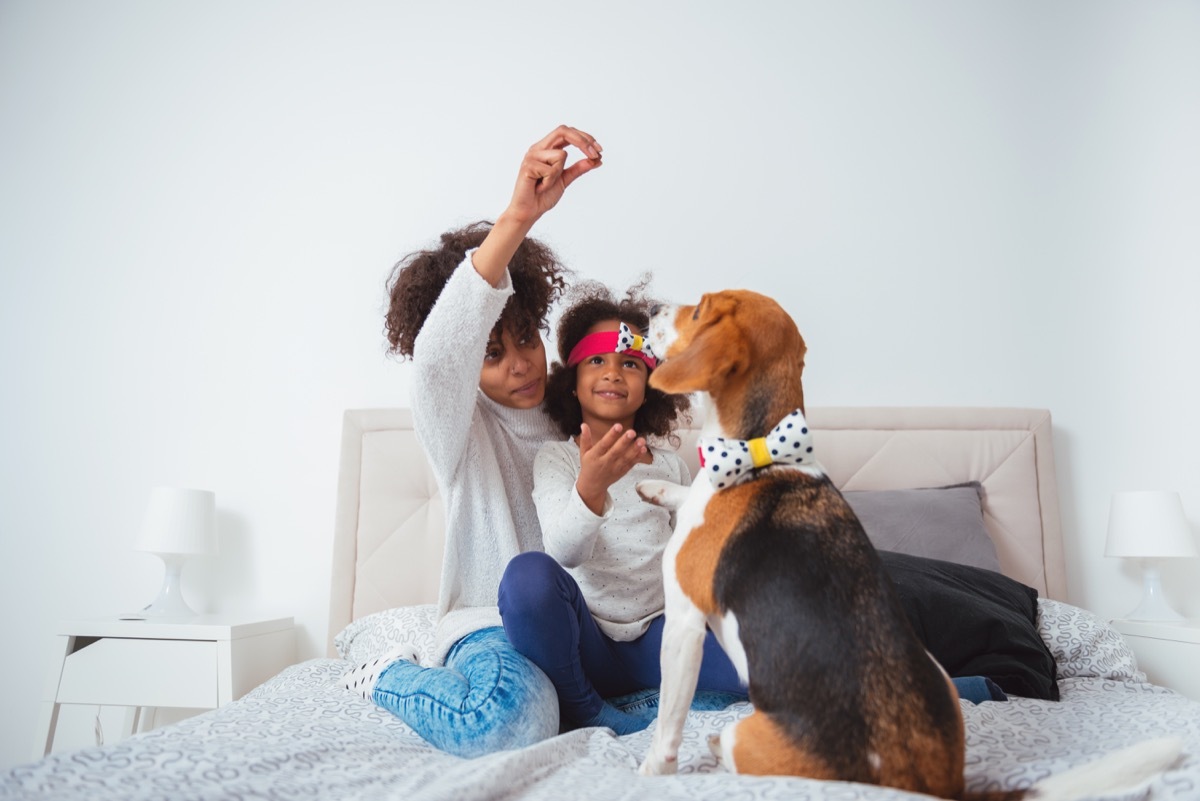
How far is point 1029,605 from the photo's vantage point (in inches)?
88.8

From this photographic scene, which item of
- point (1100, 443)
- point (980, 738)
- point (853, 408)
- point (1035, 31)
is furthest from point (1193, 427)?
point (980, 738)

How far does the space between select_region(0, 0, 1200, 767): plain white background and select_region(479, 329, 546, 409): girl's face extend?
1.17 metres

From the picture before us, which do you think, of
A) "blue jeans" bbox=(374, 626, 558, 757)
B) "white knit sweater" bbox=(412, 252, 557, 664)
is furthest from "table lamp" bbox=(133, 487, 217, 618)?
"blue jeans" bbox=(374, 626, 558, 757)

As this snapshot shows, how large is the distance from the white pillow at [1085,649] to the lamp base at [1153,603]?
0.68 m

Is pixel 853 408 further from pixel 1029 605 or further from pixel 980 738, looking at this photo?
pixel 980 738

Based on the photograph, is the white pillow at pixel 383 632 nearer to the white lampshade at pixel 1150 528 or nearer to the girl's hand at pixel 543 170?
the girl's hand at pixel 543 170

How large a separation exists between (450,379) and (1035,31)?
9.64 feet

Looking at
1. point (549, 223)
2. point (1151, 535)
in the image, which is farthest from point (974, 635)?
point (549, 223)

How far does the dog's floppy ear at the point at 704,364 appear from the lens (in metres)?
1.24

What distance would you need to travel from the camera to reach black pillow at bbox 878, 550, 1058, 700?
191 cm

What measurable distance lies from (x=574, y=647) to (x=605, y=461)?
0.37 meters

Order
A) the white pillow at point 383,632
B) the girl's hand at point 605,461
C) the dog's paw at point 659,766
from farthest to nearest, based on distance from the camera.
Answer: the white pillow at point 383,632
the girl's hand at point 605,461
the dog's paw at point 659,766

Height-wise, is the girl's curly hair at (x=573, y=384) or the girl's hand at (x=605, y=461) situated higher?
the girl's curly hair at (x=573, y=384)

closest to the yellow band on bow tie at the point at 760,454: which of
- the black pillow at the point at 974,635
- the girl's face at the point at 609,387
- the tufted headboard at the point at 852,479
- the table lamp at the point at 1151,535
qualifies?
the girl's face at the point at 609,387
